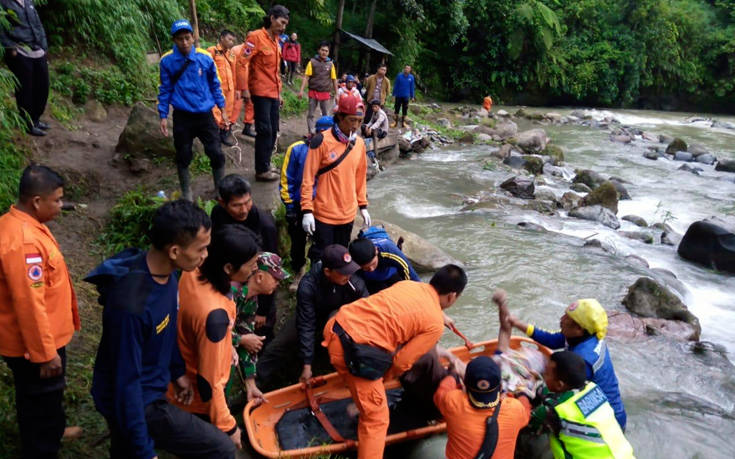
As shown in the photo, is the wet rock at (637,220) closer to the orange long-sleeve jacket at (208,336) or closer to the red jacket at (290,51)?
the red jacket at (290,51)

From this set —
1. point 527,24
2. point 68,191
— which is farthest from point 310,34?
point 68,191

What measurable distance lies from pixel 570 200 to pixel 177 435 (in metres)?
10.8

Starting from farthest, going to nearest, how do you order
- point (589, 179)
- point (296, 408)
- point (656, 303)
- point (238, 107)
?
point (589, 179) < point (238, 107) < point (656, 303) < point (296, 408)

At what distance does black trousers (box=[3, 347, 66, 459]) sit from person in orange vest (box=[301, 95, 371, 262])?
2371 mm

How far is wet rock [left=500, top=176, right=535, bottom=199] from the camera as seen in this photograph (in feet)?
37.6

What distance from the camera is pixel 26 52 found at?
5551 mm

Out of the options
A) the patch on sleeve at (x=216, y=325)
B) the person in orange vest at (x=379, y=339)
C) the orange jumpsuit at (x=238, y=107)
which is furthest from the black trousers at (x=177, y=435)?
the orange jumpsuit at (x=238, y=107)

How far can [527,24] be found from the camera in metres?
27.5

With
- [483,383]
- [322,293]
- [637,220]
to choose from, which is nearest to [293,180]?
[322,293]

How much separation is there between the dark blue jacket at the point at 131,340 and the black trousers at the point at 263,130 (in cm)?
410

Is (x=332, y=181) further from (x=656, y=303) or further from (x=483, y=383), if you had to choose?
(x=656, y=303)

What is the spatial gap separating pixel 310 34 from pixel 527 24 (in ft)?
43.5

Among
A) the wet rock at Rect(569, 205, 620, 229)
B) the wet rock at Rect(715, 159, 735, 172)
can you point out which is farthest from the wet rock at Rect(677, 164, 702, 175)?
the wet rock at Rect(569, 205, 620, 229)

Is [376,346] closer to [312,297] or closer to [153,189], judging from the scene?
[312,297]
